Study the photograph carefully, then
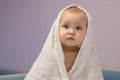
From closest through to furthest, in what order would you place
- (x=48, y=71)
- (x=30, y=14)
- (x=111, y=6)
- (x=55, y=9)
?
(x=48, y=71)
(x=111, y=6)
(x=55, y=9)
(x=30, y=14)

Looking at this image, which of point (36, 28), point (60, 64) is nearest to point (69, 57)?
point (60, 64)

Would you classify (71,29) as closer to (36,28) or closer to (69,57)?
(69,57)

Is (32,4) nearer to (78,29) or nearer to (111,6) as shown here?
(111,6)

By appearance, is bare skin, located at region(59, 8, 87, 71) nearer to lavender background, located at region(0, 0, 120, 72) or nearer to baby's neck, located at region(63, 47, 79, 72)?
baby's neck, located at region(63, 47, 79, 72)

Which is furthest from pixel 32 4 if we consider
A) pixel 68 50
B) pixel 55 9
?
pixel 68 50

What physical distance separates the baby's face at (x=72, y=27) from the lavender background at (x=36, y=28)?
1.28 feet

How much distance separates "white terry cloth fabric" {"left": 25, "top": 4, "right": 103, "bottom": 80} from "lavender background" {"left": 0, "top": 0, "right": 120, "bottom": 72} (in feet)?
1.20

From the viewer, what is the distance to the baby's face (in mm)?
1027

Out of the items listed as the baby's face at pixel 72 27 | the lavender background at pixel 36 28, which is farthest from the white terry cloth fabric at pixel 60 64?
the lavender background at pixel 36 28

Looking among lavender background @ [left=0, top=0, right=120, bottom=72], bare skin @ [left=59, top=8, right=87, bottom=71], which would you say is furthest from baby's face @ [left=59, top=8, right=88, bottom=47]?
lavender background @ [left=0, top=0, right=120, bottom=72]

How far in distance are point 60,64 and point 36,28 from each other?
2.12ft

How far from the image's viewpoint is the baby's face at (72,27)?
1.03 m

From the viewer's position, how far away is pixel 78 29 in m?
1.05

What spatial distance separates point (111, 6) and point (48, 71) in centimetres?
61
